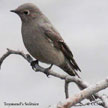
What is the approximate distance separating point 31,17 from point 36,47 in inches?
26.6

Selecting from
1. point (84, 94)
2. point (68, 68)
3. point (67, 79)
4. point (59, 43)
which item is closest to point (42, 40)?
point (59, 43)

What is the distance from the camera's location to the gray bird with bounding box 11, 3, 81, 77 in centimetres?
769

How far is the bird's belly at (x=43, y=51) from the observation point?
25.2ft

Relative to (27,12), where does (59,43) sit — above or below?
below

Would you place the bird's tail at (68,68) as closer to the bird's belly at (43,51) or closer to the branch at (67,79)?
the bird's belly at (43,51)

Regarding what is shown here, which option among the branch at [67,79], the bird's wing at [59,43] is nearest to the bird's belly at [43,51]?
the bird's wing at [59,43]

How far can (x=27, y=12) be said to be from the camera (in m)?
7.71

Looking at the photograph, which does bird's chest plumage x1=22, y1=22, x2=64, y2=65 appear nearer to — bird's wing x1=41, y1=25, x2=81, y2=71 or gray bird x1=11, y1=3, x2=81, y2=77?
gray bird x1=11, y1=3, x2=81, y2=77

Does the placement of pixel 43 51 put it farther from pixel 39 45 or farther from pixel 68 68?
pixel 68 68

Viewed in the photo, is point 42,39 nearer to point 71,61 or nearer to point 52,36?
point 52,36

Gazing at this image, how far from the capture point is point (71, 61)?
28.2ft

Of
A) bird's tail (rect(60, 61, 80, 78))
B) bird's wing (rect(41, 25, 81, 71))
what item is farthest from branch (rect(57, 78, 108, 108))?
bird's tail (rect(60, 61, 80, 78))

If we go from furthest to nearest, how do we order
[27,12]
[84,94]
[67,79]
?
1. [27,12]
2. [67,79]
3. [84,94]

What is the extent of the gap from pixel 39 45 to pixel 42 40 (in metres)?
0.17
